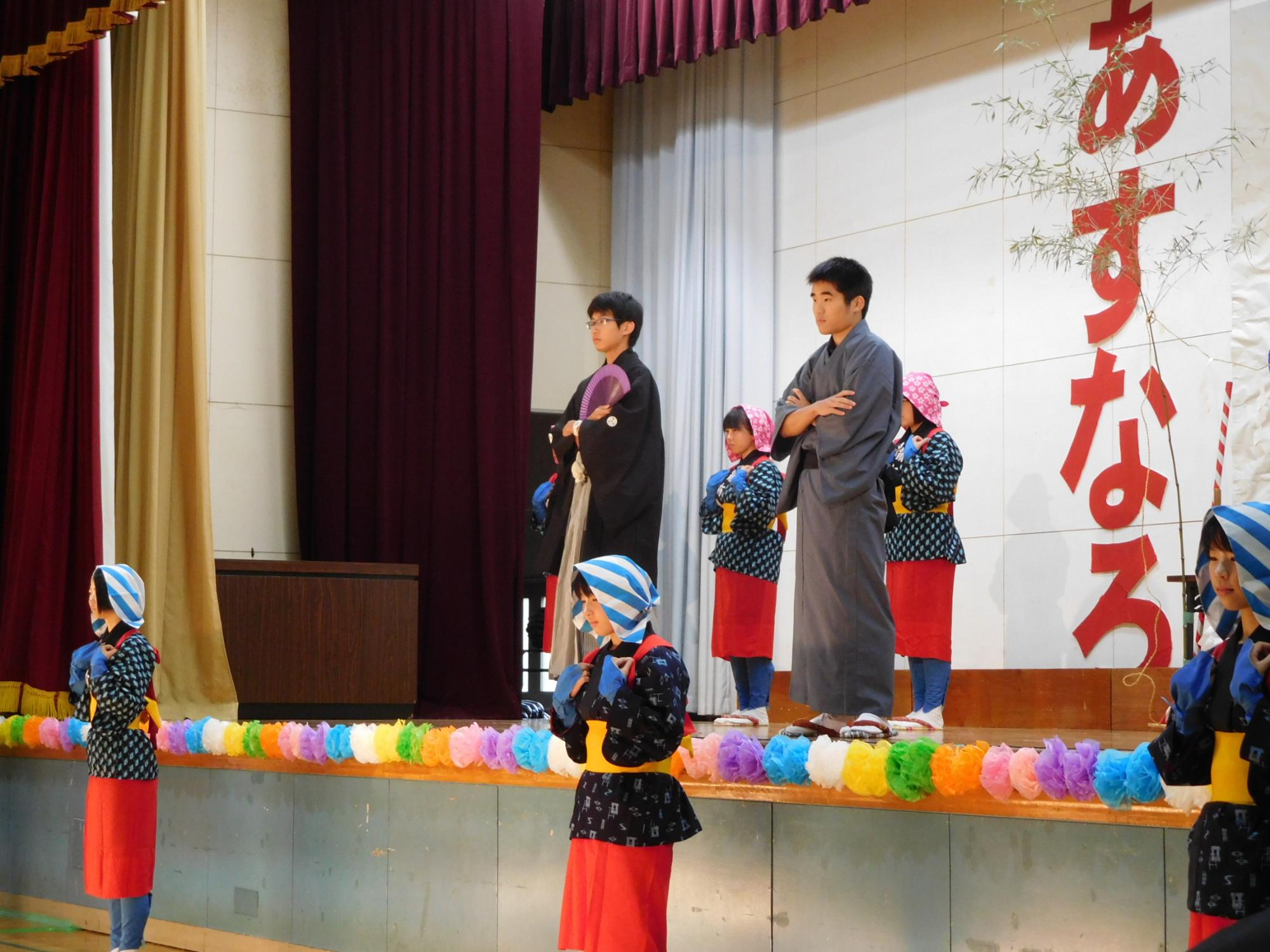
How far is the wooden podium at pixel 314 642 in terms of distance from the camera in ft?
20.3

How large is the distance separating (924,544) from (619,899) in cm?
253

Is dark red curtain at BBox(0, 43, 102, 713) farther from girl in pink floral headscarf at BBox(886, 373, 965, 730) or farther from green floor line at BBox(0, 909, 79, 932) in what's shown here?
girl in pink floral headscarf at BBox(886, 373, 965, 730)

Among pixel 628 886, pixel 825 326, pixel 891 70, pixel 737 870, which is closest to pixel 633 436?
pixel 825 326

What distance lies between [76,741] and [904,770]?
3.70m

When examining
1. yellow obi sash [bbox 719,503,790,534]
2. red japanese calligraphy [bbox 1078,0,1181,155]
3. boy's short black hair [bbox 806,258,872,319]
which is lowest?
yellow obi sash [bbox 719,503,790,534]

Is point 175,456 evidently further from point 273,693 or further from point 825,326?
point 825,326

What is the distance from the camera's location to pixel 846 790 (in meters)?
3.39

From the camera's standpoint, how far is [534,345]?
26.6 feet

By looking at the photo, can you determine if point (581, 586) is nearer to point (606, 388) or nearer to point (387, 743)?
point (387, 743)

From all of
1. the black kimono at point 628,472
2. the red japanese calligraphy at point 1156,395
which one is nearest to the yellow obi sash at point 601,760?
the black kimono at point 628,472

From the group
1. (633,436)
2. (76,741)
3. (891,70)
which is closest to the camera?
(633,436)

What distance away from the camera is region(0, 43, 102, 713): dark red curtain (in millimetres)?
6219

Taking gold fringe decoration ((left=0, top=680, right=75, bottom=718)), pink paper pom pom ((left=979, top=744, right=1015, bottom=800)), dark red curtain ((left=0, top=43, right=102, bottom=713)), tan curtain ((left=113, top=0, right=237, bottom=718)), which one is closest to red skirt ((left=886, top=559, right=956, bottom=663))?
pink paper pom pom ((left=979, top=744, right=1015, bottom=800))

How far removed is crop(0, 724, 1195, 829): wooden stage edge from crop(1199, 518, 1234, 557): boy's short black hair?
71 cm
